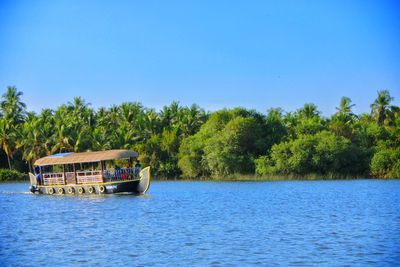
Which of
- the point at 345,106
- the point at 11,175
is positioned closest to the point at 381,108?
the point at 345,106

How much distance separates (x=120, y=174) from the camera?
44219 mm

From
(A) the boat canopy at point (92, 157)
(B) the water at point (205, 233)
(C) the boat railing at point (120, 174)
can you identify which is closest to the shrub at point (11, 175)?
(A) the boat canopy at point (92, 157)

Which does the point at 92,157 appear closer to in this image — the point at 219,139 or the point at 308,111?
the point at 219,139

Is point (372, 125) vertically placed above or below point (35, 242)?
above

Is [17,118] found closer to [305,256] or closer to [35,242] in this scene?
[35,242]

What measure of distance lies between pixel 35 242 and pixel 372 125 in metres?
59.3

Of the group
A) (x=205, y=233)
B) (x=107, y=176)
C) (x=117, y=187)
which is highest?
(x=107, y=176)

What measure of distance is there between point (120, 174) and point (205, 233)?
21147 millimetres

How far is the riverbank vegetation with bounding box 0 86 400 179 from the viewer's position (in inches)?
2694

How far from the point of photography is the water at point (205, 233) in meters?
18.9

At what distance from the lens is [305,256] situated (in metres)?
18.8

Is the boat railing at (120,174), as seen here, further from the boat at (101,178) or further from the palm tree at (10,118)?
the palm tree at (10,118)

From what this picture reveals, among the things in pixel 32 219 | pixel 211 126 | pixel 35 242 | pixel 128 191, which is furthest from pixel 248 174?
pixel 35 242

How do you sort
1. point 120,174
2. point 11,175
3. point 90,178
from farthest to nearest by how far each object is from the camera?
1. point 11,175
2. point 90,178
3. point 120,174
